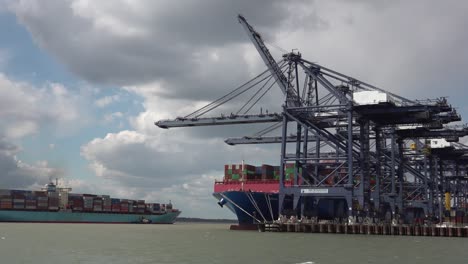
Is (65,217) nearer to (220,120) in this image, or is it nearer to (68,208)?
(68,208)

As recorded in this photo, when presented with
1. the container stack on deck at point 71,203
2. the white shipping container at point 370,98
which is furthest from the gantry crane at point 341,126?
the container stack on deck at point 71,203

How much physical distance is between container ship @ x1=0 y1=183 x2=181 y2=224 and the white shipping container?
2875 inches

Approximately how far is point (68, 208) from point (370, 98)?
75750 millimetres

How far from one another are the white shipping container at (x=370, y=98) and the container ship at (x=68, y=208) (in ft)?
240

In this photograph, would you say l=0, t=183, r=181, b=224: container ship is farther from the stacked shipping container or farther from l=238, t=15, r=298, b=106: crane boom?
l=238, t=15, r=298, b=106: crane boom

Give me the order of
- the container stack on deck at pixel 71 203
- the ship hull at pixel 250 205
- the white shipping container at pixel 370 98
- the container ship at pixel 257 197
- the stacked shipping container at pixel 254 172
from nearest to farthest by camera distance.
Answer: the white shipping container at pixel 370 98, the ship hull at pixel 250 205, the container ship at pixel 257 197, the stacked shipping container at pixel 254 172, the container stack on deck at pixel 71 203

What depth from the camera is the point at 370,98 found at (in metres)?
55.7

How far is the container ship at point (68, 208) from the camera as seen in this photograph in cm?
10294

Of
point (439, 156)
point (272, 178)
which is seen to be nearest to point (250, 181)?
point (272, 178)

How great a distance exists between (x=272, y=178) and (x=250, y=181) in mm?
5023

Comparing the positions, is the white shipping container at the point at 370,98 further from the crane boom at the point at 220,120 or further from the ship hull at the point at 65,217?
the ship hull at the point at 65,217

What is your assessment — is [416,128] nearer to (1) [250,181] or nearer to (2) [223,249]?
(1) [250,181]

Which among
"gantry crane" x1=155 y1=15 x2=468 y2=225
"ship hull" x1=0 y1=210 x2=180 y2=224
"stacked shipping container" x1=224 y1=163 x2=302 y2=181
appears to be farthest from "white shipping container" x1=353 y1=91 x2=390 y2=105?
"ship hull" x1=0 y1=210 x2=180 y2=224

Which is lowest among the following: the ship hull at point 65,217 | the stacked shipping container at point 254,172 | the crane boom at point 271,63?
the ship hull at point 65,217
